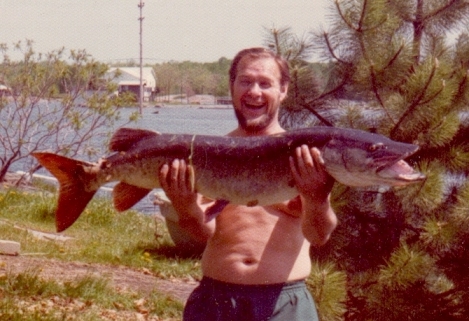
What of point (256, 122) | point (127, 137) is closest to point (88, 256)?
point (256, 122)

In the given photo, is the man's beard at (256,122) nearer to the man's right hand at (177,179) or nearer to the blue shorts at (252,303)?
the man's right hand at (177,179)

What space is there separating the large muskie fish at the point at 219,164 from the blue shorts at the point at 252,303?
1.73 feet

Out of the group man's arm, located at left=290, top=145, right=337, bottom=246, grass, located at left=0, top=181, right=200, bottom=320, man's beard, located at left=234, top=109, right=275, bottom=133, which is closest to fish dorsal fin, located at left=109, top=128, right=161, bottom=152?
man's beard, located at left=234, top=109, right=275, bottom=133

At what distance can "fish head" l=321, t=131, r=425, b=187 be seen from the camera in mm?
2791

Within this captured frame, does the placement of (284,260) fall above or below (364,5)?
below

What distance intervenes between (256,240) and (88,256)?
210 inches

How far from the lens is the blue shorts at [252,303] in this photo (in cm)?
341

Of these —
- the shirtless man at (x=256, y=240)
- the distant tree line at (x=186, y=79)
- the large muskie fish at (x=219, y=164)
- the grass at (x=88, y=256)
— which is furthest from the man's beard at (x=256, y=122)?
the distant tree line at (x=186, y=79)

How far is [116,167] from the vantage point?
3191 millimetres

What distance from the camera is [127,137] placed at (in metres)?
3.22

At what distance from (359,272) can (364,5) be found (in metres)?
1.90

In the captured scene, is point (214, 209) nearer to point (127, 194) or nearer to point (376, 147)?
point (127, 194)

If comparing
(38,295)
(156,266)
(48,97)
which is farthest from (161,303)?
(48,97)

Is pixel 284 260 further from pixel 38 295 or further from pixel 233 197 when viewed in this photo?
pixel 38 295
